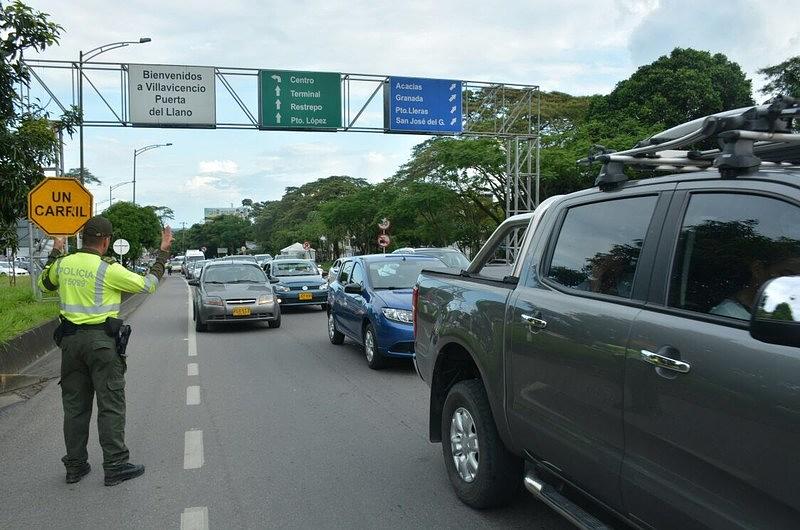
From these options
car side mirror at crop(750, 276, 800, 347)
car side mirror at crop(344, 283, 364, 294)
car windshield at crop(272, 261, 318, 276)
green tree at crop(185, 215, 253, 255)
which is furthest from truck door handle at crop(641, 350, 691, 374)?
green tree at crop(185, 215, 253, 255)

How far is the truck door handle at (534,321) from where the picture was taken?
3.31m

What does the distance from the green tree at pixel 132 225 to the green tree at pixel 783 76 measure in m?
34.8


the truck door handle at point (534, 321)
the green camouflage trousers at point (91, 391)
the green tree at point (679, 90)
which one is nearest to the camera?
the truck door handle at point (534, 321)

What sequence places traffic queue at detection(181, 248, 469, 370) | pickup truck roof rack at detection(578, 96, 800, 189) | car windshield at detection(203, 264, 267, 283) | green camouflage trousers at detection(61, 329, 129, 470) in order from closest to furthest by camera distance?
1. pickup truck roof rack at detection(578, 96, 800, 189)
2. green camouflage trousers at detection(61, 329, 129, 470)
3. traffic queue at detection(181, 248, 469, 370)
4. car windshield at detection(203, 264, 267, 283)

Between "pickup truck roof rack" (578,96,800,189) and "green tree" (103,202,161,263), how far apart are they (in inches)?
1494

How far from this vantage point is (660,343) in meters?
2.55

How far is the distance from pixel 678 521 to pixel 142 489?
3.68 metres

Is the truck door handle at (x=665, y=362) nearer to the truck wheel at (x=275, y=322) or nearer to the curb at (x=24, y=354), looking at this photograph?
the curb at (x=24, y=354)

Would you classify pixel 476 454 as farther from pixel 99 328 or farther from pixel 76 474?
pixel 76 474

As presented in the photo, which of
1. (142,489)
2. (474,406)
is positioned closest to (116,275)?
(142,489)

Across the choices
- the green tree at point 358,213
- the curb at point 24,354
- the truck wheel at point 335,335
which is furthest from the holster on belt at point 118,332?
the green tree at point 358,213

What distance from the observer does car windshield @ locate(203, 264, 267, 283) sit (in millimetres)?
15234

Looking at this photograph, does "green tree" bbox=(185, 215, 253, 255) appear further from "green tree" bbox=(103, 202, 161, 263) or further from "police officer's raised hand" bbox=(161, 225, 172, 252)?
"police officer's raised hand" bbox=(161, 225, 172, 252)

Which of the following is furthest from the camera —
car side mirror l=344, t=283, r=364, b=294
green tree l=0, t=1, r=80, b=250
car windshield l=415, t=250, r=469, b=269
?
car windshield l=415, t=250, r=469, b=269
